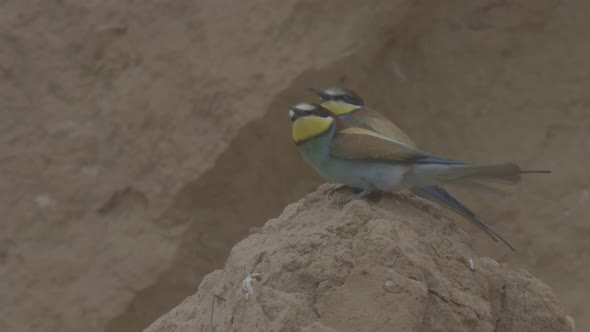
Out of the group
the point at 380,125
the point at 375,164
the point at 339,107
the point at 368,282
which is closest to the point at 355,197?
the point at 375,164

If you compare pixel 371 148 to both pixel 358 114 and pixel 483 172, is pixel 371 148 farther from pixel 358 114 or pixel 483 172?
pixel 358 114

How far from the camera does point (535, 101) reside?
217 inches

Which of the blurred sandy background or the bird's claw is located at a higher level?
the bird's claw

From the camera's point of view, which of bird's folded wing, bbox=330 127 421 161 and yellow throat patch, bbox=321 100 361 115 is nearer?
bird's folded wing, bbox=330 127 421 161

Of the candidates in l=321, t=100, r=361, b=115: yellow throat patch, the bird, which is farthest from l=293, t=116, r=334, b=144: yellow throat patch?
l=321, t=100, r=361, b=115: yellow throat patch

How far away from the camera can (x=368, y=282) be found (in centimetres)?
262

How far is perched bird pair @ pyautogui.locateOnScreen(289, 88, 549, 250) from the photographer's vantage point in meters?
3.01

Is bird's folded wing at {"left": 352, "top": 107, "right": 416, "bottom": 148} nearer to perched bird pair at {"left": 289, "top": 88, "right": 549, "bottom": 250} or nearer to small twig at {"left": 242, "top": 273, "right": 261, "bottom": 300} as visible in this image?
perched bird pair at {"left": 289, "top": 88, "right": 549, "bottom": 250}

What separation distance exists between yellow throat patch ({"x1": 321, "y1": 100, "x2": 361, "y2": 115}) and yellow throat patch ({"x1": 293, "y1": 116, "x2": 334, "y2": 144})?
2.62ft

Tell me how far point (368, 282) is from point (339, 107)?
63.0 inches

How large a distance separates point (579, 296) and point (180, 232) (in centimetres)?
173

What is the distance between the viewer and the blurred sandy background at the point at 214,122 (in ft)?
17.5

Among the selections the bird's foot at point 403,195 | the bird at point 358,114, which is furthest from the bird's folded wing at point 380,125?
the bird's foot at point 403,195

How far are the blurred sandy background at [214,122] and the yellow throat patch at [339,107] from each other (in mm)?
1025
